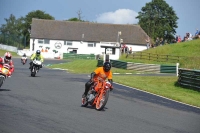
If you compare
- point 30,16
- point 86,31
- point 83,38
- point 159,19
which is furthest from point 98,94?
point 30,16

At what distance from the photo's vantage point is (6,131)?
9.50 m

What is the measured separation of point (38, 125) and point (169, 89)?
18.7m

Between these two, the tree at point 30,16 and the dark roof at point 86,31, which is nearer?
the dark roof at point 86,31

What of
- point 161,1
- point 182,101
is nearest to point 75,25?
point 161,1

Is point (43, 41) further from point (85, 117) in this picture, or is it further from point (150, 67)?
point (85, 117)

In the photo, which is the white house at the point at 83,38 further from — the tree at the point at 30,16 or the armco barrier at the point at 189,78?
the armco barrier at the point at 189,78

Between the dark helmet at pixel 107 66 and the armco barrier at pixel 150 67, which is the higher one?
the dark helmet at pixel 107 66

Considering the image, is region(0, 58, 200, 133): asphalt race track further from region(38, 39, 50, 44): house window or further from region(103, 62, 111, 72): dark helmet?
region(38, 39, 50, 44): house window

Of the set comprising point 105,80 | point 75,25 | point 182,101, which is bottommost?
point 182,101

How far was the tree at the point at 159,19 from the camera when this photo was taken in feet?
358

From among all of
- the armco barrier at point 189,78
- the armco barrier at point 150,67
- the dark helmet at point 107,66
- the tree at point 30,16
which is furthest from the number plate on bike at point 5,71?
the tree at point 30,16

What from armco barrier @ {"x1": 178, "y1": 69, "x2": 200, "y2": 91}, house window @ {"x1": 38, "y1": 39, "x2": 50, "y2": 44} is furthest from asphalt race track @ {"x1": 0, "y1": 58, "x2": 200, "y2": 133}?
house window @ {"x1": 38, "y1": 39, "x2": 50, "y2": 44}

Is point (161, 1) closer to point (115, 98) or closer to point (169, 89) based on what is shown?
point (169, 89)

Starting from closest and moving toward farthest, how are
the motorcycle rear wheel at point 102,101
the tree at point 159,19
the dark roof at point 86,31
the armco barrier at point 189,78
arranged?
the motorcycle rear wheel at point 102,101 < the armco barrier at point 189,78 < the dark roof at point 86,31 < the tree at point 159,19
